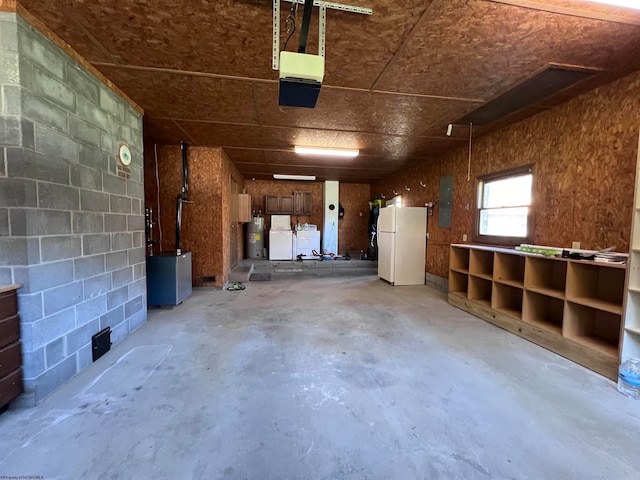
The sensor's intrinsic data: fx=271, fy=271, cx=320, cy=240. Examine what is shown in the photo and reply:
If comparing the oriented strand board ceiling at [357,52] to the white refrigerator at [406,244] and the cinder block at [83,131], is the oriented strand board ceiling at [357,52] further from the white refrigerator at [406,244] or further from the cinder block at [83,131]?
the white refrigerator at [406,244]

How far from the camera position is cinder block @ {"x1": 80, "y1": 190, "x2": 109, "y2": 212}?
7.36ft

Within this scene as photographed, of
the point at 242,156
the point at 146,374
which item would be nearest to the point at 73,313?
the point at 146,374

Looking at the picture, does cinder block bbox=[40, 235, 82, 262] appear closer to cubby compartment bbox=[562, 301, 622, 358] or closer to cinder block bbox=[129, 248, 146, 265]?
cinder block bbox=[129, 248, 146, 265]

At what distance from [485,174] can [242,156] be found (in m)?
4.28

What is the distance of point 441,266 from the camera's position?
205 inches

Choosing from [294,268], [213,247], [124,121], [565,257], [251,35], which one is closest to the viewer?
[251,35]

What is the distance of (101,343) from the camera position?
96.0 inches

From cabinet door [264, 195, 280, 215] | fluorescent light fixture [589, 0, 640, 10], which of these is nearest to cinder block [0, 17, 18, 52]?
fluorescent light fixture [589, 0, 640, 10]

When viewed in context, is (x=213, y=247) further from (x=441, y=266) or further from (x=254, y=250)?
(x=441, y=266)

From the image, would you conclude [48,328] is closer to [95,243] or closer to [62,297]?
[62,297]

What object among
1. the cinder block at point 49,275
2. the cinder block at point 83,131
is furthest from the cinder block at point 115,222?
the cinder block at point 83,131

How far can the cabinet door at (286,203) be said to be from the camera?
845cm

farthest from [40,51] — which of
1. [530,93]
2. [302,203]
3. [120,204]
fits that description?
[302,203]

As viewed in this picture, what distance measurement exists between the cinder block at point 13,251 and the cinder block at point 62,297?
0.27 m
